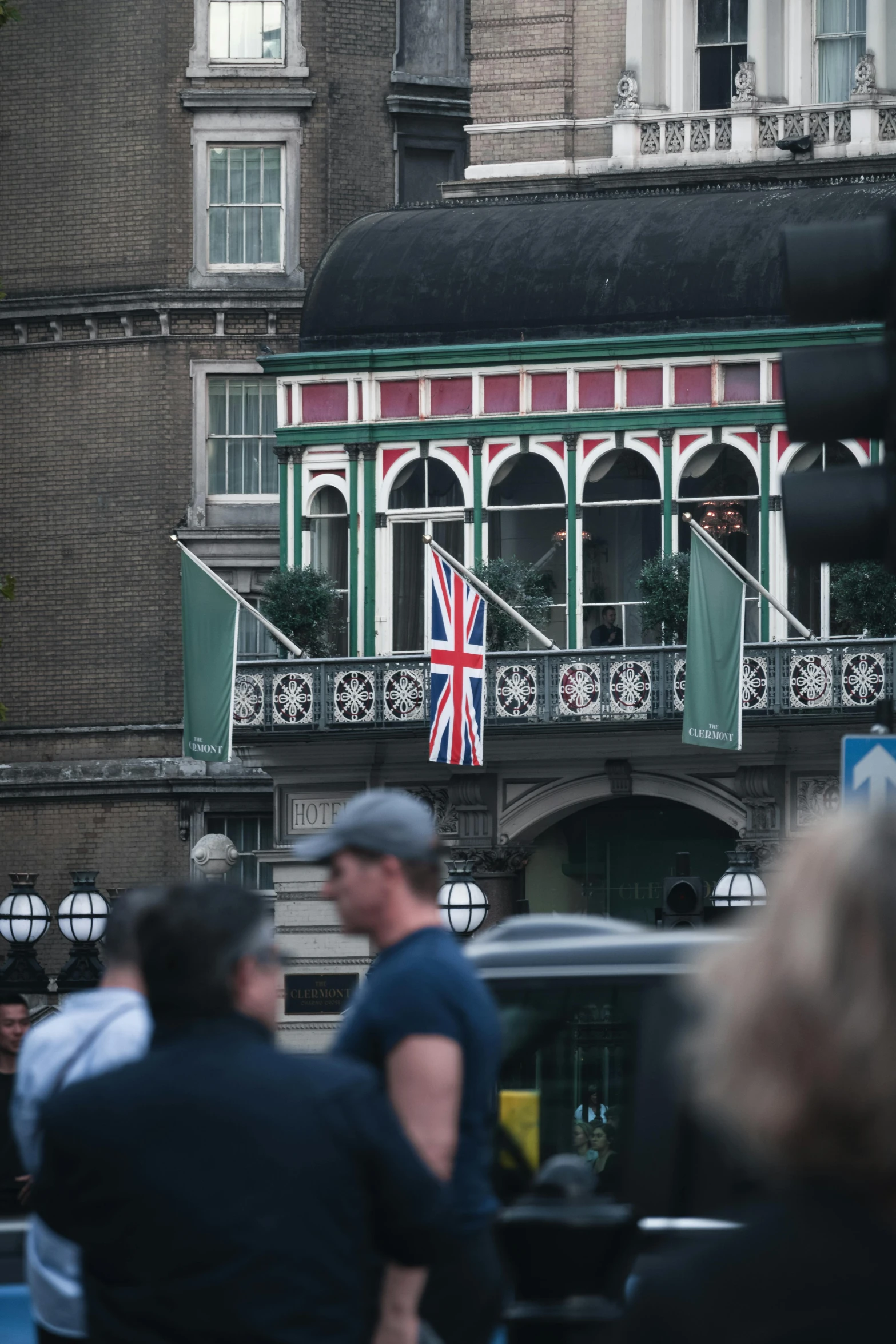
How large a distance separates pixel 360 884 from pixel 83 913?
22.2 meters

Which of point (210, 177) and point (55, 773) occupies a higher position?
point (210, 177)

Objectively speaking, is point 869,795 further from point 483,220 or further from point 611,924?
point 483,220

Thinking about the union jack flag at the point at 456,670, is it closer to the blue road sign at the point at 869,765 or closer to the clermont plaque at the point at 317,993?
the clermont plaque at the point at 317,993

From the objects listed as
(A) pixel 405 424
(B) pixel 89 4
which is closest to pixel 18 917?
(A) pixel 405 424

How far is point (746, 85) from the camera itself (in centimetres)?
3266

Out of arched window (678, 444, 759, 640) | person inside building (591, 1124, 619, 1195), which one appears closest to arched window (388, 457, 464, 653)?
arched window (678, 444, 759, 640)

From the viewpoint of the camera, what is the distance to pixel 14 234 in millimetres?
38500

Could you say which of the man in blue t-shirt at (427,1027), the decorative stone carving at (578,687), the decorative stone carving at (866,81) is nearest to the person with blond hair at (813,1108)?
the man in blue t-shirt at (427,1027)

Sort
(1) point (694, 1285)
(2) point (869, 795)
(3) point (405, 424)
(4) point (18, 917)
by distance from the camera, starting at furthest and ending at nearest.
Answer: (3) point (405, 424) → (4) point (18, 917) → (2) point (869, 795) → (1) point (694, 1285)

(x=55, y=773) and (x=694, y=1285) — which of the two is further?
(x=55, y=773)

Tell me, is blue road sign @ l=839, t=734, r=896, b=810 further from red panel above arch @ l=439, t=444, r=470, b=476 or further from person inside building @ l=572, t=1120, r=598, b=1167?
red panel above arch @ l=439, t=444, r=470, b=476

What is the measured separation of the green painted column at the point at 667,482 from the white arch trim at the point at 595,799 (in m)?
2.88

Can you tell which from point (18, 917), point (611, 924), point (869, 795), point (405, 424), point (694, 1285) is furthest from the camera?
point (405, 424)

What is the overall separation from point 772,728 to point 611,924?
23404 mm
